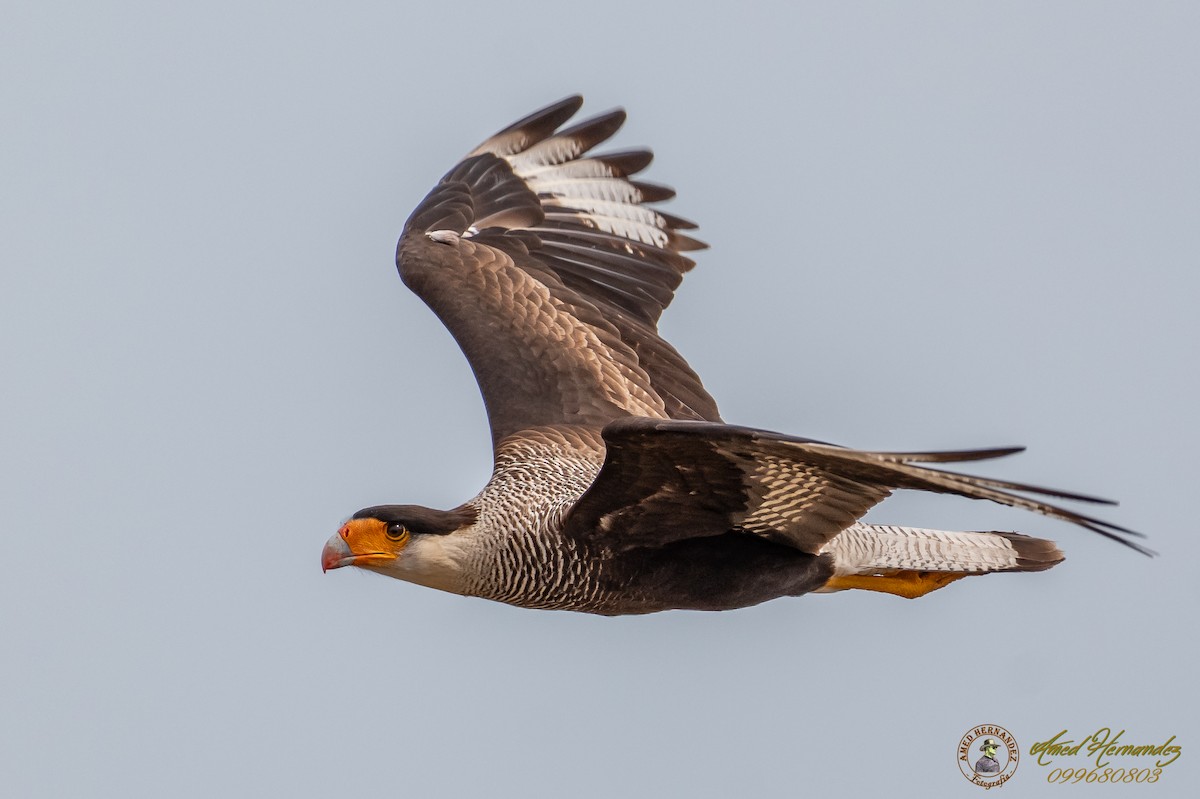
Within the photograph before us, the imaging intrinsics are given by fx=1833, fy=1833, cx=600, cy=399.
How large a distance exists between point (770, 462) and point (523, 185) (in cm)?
470

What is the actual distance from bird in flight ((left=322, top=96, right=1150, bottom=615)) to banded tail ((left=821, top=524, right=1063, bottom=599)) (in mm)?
11

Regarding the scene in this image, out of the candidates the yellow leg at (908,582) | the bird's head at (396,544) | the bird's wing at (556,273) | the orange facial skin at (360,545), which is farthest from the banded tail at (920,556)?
the orange facial skin at (360,545)

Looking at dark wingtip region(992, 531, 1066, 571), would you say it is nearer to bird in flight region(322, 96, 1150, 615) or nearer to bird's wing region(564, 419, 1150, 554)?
bird in flight region(322, 96, 1150, 615)

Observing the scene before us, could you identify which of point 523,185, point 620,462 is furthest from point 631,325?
point 620,462

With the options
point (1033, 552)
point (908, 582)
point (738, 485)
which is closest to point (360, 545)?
point (738, 485)

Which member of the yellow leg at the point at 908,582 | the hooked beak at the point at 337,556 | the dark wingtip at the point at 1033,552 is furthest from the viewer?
the yellow leg at the point at 908,582

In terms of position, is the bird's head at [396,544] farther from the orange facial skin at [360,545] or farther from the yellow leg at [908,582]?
the yellow leg at [908,582]

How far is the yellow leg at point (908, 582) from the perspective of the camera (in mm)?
9820

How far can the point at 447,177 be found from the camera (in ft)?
40.1

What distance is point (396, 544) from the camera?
8641mm

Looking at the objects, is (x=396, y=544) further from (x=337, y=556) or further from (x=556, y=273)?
(x=556, y=273)

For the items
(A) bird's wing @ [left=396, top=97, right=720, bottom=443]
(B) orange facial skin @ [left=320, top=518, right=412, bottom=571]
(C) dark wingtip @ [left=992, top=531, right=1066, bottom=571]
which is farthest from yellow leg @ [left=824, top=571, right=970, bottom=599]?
(B) orange facial skin @ [left=320, top=518, right=412, bottom=571]

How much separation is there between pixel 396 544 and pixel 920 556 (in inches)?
109

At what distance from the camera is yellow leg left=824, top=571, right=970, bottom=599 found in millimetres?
9820
